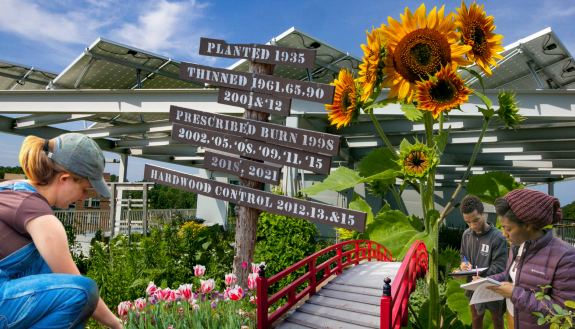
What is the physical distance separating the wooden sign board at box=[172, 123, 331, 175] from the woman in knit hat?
1703 millimetres

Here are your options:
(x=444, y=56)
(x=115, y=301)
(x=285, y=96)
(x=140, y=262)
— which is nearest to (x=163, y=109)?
(x=140, y=262)

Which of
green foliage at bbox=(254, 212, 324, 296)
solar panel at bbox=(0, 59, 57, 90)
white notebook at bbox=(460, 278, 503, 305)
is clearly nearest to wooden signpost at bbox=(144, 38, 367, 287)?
white notebook at bbox=(460, 278, 503, 305)

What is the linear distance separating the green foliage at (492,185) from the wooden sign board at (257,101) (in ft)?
6.78

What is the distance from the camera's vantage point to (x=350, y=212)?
294cm

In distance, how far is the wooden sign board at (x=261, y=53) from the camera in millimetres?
3523

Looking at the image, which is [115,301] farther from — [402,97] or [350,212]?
[402,97]

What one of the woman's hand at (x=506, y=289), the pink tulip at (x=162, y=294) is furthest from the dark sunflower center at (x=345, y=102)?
the pink tulip at (x=162, y=294)

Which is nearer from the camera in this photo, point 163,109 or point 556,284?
point 556,284

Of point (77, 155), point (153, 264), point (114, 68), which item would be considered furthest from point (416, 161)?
point (114, 68)

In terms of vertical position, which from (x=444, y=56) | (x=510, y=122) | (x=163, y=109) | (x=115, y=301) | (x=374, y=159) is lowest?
(x=115, y=301)

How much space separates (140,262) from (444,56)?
544cm

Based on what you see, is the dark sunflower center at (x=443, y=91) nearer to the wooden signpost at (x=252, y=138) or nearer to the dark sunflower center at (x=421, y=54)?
the dark sunflower center at (x=421, y=54)

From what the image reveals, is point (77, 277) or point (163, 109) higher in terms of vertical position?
point (163, 109)

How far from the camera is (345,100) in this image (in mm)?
1926
